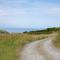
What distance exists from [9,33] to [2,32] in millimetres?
1802

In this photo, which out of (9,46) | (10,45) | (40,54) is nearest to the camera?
(40,54)

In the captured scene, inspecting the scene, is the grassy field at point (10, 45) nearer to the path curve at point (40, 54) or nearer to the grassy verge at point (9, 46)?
the grassy verge at point (9, 46)

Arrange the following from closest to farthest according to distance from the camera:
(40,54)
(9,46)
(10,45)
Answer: (40,54) → (9,46) → (10,45)

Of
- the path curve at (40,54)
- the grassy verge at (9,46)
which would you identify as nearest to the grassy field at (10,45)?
the grassy verge at (9,46)

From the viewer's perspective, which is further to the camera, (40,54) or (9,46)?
(9,46)

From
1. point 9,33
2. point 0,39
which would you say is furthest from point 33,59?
point 9,33

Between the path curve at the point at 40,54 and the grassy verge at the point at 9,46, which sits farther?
the path curve at the point at 40,54

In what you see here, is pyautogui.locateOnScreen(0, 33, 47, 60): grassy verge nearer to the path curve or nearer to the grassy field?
the grassy field

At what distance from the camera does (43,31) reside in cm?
6994

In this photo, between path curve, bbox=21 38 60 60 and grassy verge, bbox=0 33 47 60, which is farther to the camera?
path curve, bbox=21 38 60 60

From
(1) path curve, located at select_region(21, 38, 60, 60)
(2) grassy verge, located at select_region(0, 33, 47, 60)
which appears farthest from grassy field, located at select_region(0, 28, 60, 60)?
(1) path curve, located at select_region(21, 38, 60, 60)

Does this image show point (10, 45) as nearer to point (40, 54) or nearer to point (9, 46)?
point (9, 46)

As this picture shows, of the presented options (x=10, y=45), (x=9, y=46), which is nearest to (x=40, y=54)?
(x=9, y=46)

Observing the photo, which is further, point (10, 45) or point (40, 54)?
point (10, 45)
